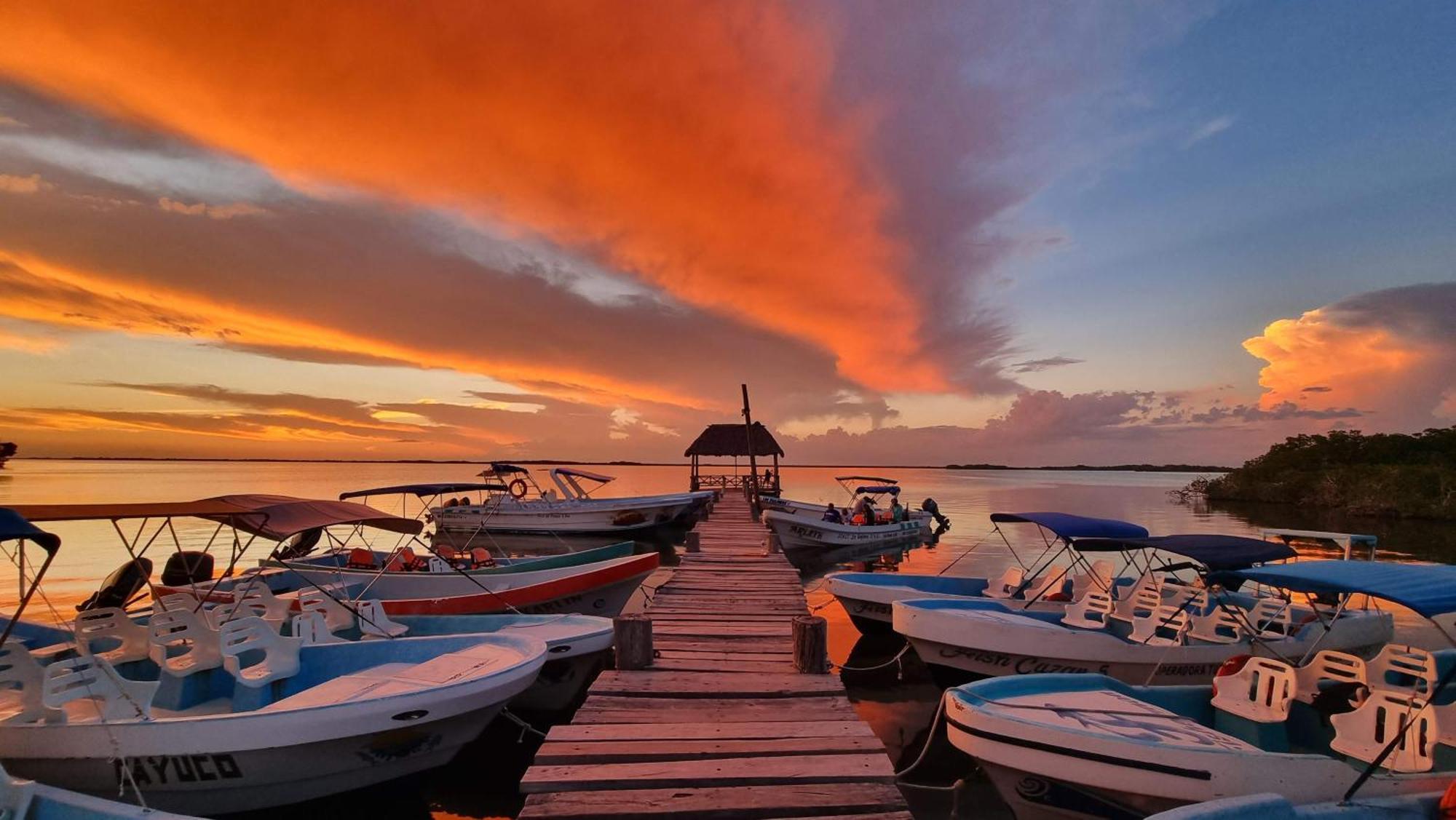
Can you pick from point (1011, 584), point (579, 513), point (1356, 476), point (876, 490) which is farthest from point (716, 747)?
point (1356, 476)

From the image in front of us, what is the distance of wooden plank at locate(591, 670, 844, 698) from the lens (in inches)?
258

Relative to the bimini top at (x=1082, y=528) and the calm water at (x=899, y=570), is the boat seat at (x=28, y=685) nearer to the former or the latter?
the calm water at (x=899, y=570)

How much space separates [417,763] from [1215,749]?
23.5 feet

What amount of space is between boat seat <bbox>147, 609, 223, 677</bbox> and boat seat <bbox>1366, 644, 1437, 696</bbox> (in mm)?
11060

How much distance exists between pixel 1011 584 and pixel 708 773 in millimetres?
8937

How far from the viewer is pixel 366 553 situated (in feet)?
50.3

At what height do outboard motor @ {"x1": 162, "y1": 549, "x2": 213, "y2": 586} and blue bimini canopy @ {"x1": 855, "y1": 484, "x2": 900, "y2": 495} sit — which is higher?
Answer: blue bimini canopy @ {"x1": 855, "y1": 484, "x2": 900, "y2": 495}

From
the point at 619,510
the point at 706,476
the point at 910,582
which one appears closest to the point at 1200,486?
the point at 706,476

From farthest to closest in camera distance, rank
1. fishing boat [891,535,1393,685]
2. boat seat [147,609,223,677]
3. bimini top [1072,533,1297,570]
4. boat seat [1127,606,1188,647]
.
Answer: bimini top [1072,533,1297,570] → boat seat [1127,606,1188,647] → fishing boat [891,535,1393,685] → boat seat [147,609,223,677]

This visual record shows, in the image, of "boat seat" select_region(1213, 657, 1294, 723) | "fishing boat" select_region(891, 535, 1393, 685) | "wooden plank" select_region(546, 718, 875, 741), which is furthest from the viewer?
"fishing boat" select_region(891, 535, 1393, 685)

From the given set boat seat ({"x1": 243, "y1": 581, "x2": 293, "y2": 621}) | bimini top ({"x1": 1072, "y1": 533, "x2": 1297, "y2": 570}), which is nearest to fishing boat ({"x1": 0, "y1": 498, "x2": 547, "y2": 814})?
boat seat ({"x1": 243, "y1": 581, "x2": 293, "y2": 621})

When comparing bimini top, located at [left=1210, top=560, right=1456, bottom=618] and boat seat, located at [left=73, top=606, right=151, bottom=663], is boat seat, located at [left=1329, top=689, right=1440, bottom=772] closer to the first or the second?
bimini top, located at [left=1210, top=560, right=1456, bottom=618]

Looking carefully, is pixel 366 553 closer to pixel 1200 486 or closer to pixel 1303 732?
pixel 1303 732

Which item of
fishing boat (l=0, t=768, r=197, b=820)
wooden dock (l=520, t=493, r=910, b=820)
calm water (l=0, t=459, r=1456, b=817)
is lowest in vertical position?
calm water (l=0, t=459, r=1456, b=817)
